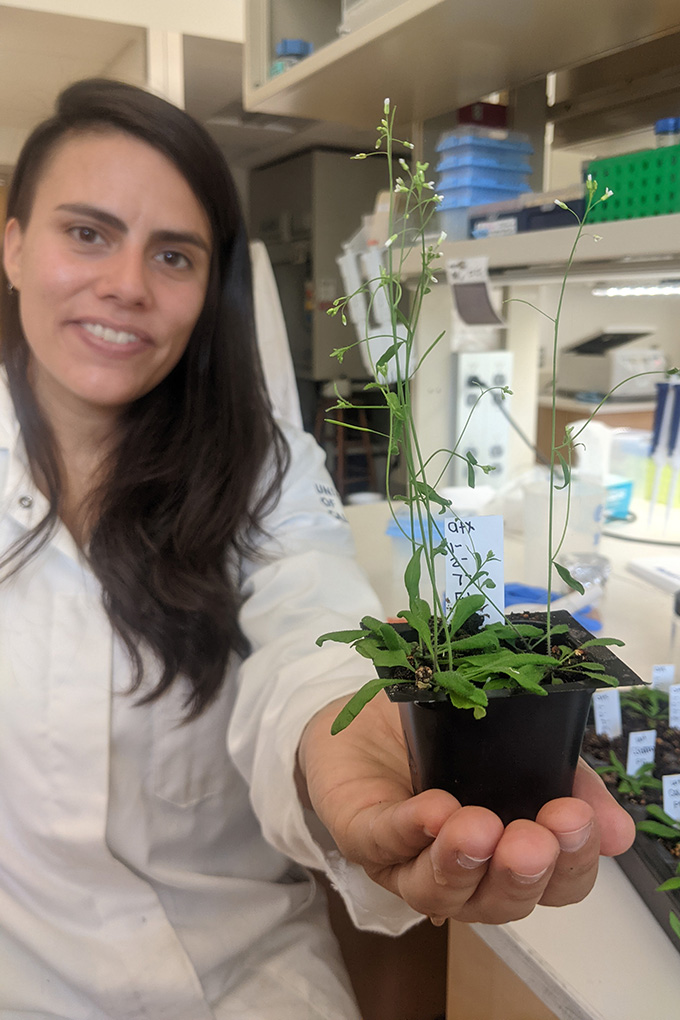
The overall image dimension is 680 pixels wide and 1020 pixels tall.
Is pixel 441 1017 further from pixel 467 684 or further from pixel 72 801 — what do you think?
pixel 467 684

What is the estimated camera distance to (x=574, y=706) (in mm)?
515

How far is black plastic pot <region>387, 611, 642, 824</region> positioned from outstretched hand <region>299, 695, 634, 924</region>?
0.05 feet

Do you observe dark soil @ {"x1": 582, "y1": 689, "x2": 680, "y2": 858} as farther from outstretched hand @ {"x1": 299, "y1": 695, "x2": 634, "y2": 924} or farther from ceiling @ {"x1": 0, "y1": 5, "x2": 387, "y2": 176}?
ceiling @ {"x1": 0, "y1": 5, "x2": 387, "y2": 176}

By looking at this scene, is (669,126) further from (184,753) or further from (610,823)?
(184,753)

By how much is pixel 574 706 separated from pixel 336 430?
4465mm

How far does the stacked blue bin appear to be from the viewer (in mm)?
1424

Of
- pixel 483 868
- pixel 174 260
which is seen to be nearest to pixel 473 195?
pixel 174 260

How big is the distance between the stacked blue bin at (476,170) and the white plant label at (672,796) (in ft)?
3.37

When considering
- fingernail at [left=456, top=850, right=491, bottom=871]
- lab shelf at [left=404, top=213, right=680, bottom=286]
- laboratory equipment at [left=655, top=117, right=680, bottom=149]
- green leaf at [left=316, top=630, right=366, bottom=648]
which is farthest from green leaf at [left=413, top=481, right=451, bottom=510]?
laboratory equipment at [left=655, top=117, right=680, bottom=149]

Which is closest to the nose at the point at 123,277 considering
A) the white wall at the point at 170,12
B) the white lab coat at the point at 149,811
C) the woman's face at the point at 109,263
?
the woman's face at the point at 109,263

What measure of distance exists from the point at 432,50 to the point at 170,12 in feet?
2.82

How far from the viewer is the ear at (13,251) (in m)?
1.12

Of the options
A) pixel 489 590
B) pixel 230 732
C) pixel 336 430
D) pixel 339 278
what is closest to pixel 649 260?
pixel 489 590

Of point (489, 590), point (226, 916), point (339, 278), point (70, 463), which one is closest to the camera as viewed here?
point (489, 590)
